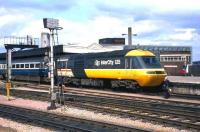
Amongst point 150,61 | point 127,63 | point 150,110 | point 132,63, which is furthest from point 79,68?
point 150,110

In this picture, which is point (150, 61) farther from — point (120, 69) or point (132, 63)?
point (120, 69)

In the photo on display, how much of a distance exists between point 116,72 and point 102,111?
11.7 meters

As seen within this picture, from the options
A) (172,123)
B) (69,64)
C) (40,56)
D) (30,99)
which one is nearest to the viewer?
(172,123)

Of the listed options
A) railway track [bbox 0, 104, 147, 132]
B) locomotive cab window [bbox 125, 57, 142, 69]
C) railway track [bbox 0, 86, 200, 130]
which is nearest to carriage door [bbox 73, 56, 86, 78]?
locomotive cab window [bbox 125, 57, 142, 69]

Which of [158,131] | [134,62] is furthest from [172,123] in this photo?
[134,62]

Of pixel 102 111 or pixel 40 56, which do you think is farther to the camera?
pixel 40 56

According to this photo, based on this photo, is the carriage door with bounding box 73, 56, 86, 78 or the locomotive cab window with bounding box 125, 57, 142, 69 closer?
the locomotive cab window with bounding box 125, 57, 142, 69

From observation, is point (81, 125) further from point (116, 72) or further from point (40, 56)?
point (40, 56)

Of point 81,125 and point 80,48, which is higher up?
A: point 80,48

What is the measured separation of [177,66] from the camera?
260 feet

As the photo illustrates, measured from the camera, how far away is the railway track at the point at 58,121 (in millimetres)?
15345

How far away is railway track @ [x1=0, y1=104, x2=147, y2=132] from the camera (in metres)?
15.3

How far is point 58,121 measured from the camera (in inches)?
699

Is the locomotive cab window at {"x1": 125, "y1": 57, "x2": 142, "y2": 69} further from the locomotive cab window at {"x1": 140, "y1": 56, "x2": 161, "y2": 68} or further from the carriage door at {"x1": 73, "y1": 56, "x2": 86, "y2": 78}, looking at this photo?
the carriage door at {"x1": 73, "y1": 56, "x2": 86, "y2": 78}
